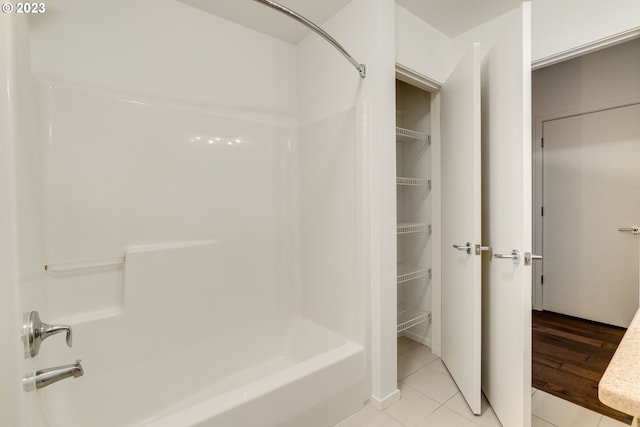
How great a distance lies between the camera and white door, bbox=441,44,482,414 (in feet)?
5.29

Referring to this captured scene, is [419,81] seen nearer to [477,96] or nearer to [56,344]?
[477,96]

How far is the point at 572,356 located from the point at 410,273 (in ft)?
4.37

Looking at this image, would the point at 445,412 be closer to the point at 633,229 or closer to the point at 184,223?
the point at 184,223

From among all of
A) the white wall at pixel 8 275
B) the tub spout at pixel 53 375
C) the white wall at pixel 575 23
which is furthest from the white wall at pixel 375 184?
the white wall at pixel 8 275

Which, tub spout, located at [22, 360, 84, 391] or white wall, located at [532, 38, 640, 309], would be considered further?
white wall, located at [532, 38, 640, 309]

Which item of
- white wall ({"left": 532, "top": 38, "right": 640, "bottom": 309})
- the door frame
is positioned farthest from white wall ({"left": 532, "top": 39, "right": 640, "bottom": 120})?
the door frame

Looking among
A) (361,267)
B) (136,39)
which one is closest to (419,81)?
(361,267)

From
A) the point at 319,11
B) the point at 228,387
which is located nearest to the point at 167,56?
the point at 319,11

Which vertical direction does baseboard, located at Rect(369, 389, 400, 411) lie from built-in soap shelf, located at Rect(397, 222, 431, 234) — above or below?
below

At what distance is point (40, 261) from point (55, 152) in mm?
519

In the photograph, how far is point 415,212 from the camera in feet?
8.48

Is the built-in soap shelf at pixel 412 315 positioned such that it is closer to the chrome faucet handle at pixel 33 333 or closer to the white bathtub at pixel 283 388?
the white bathtub at pixel 283 388

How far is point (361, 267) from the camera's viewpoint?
5.76 ft

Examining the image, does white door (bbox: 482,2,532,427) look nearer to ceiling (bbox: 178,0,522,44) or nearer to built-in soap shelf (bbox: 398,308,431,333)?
ceiling (bbox: 178,0,522,44)
